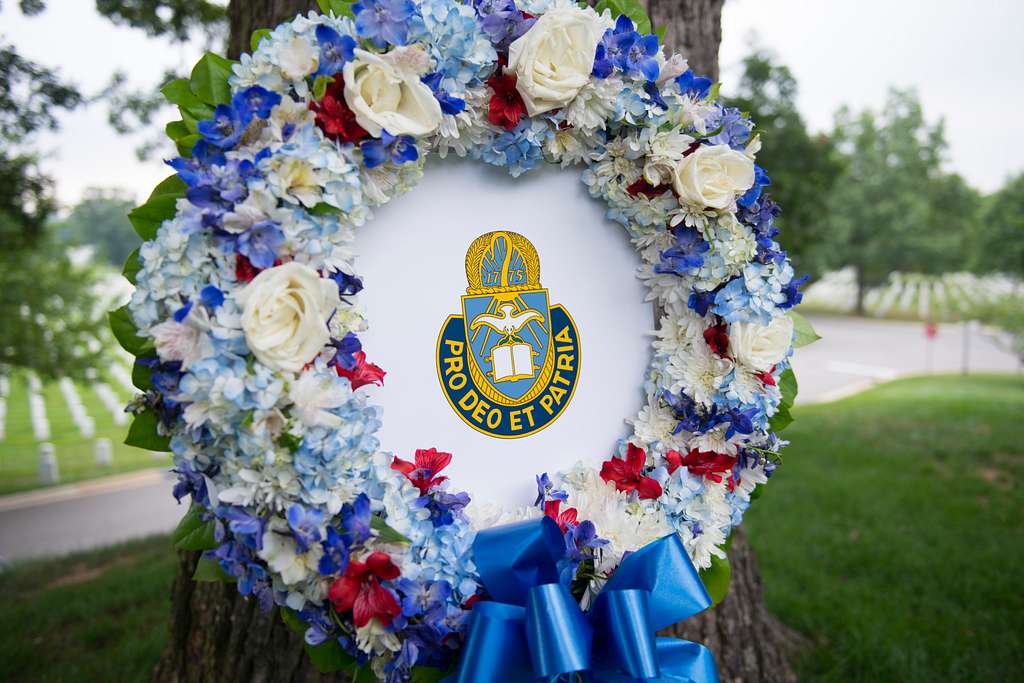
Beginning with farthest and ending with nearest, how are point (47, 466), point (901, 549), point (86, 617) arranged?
point (47, 466) < point (901, 549) < point (86, 617)

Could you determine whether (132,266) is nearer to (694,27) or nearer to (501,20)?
(501,20)

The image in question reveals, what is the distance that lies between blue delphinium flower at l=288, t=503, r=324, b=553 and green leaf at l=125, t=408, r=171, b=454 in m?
0.32

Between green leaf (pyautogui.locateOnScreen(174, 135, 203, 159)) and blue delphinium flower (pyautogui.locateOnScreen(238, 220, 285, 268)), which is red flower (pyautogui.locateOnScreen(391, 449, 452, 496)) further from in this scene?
green leaf (pyautogui.locateOnScreen(174, 135, 203, 159))

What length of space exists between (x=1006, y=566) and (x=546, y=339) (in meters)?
3.55

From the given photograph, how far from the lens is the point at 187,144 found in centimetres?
125

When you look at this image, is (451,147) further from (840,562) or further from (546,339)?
(840,562)

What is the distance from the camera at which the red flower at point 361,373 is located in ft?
3.97

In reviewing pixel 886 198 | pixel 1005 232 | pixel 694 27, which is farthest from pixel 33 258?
pixel 886 198

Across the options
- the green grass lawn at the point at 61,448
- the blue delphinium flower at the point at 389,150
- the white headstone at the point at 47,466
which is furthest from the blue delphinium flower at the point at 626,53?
the white headstone at the point at 47,466

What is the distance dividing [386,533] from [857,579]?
129 inches

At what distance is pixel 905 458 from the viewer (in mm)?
6082

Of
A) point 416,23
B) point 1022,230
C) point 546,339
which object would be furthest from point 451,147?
point 1022,230

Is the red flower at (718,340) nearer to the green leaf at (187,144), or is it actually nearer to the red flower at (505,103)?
the red flower at (505,103)

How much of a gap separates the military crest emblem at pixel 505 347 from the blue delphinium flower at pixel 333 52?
0.39 meters
